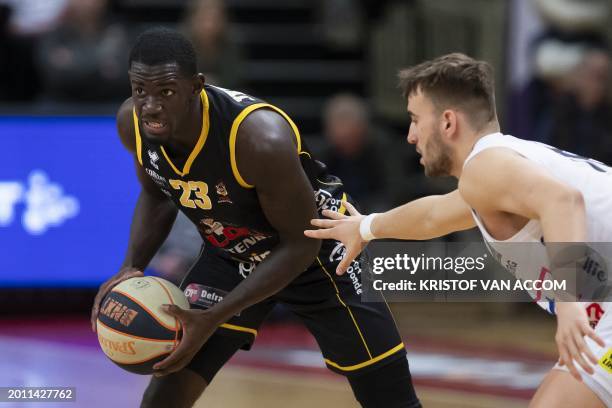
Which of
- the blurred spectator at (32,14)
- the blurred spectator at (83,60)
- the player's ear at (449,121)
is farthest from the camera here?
the blurred spectator at (32,14)

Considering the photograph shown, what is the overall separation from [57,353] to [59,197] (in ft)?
4.68

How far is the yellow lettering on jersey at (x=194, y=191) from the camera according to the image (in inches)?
158

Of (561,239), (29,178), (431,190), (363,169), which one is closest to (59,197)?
(29,178)

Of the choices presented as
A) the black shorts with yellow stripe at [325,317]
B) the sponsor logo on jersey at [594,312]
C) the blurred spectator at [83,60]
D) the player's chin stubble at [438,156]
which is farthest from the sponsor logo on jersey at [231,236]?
the blurred spectator at [83,60]

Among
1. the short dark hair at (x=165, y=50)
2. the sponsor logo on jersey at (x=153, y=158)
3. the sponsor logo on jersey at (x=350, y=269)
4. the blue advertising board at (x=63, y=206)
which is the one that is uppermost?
the short dark hair at (x=165, y=50)

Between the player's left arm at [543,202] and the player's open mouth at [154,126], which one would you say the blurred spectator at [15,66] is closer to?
the player's open mouth at [154,126]

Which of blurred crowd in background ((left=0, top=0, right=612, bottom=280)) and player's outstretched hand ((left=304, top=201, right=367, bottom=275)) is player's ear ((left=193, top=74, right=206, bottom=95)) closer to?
player's outstretched hand ((left=304, top=201, right=367, bottom=275))

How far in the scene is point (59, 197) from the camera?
26.8ft

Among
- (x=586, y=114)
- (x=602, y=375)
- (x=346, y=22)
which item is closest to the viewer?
(x=602, y=375)

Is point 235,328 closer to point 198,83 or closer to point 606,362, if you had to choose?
point 198,83

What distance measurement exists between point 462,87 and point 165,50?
100 cm

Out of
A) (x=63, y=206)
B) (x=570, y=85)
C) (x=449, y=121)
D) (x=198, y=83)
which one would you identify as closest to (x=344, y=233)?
(x=449, y=121)

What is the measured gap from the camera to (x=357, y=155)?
8758 millimetres

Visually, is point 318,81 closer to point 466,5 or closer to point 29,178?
point 466,5
